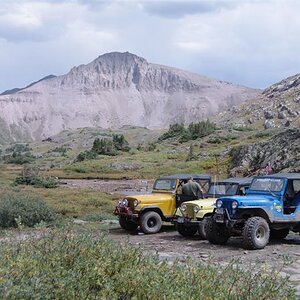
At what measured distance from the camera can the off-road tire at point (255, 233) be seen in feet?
41.9

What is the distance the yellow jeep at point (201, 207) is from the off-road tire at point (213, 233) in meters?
0.52

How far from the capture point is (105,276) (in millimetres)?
4535

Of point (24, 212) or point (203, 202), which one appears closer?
point (203, 202)

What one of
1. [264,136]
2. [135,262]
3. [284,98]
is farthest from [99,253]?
[284,98]

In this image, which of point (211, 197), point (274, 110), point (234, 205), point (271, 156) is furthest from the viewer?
point (274, 110)

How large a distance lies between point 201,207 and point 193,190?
125 cm

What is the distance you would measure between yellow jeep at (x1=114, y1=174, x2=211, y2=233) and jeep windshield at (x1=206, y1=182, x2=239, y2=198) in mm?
610

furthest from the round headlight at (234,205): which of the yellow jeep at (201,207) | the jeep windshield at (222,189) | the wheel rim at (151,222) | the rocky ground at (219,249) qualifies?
the wheel rim at (151,222)

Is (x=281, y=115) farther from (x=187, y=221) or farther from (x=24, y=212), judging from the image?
(x=187, y=221)

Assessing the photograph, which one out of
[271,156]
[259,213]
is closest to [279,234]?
[259,213]

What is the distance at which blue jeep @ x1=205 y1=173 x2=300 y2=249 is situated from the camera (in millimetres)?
13000

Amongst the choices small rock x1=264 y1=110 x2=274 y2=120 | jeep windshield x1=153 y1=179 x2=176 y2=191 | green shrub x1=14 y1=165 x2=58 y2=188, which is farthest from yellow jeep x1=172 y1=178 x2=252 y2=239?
small rock x1=264 y1=110 x2=274 y2=120

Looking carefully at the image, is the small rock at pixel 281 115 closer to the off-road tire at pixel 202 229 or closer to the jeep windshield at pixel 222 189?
the jeep windshield at pixel 222 189

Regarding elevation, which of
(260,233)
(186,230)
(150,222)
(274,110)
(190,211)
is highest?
(274,110)
